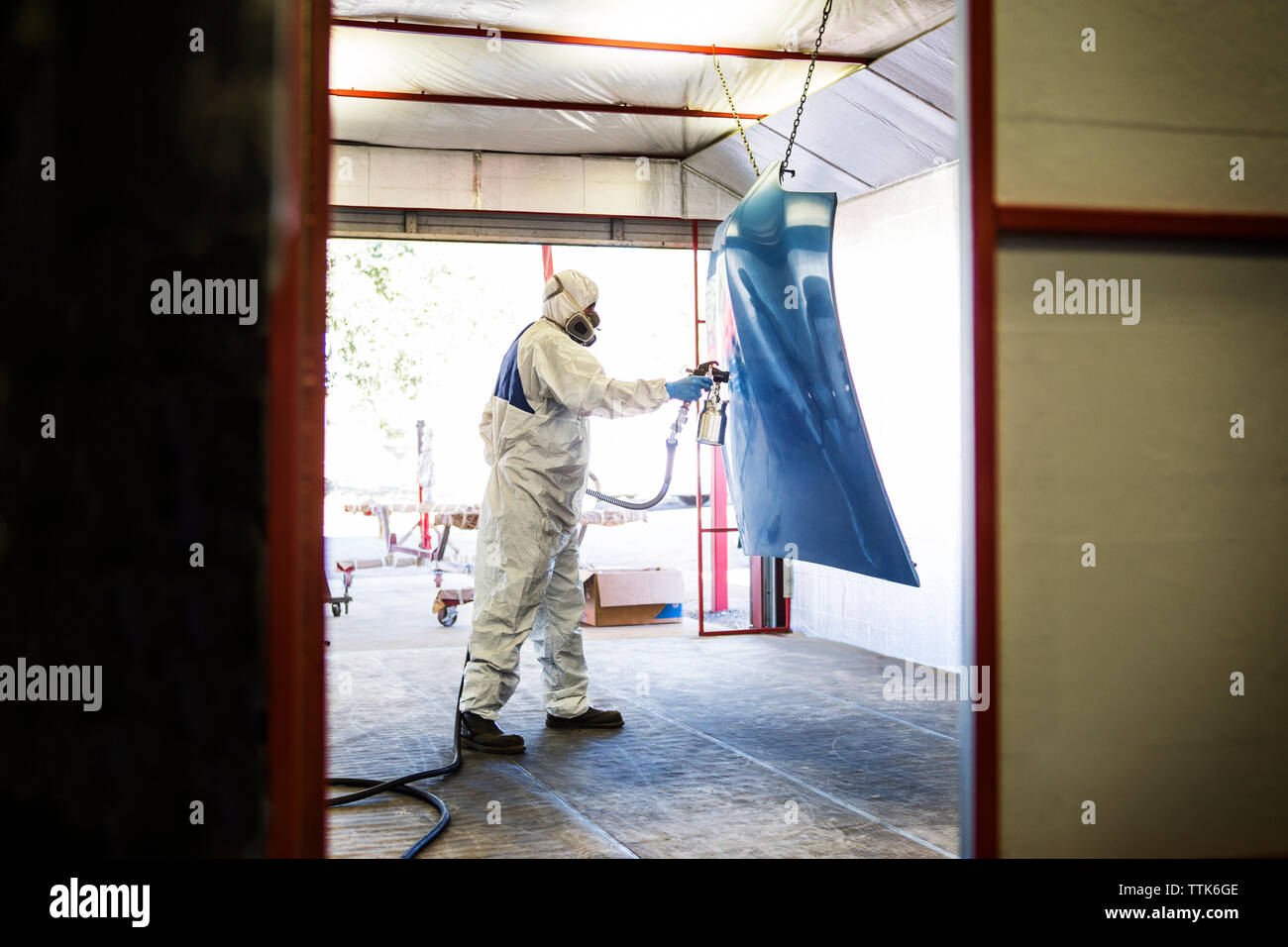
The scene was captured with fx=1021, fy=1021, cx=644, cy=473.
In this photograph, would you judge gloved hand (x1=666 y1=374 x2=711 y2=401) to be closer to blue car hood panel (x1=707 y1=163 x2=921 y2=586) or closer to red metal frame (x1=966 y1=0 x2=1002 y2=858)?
blue car hood panel (x1=707 y1=163 x2=921 y2=586)

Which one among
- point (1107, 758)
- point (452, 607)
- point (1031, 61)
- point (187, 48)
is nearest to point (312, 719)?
point (187, 48)

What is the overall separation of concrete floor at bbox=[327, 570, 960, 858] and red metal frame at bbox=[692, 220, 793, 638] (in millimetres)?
481

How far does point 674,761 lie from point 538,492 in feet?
3.47

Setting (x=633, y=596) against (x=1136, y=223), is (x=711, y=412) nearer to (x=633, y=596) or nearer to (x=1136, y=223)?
(x=1136, y=223)

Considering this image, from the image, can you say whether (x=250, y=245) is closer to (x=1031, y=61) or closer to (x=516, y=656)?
(x=1031, y=61)

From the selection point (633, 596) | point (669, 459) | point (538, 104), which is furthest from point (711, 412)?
point (633, 596)

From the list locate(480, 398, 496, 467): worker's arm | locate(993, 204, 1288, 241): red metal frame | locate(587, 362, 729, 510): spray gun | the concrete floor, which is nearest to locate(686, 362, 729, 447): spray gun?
locate(587, 362, 729, 510): spray gun

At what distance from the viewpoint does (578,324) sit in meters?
3.87

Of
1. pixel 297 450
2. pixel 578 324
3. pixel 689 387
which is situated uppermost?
pixel 578 324

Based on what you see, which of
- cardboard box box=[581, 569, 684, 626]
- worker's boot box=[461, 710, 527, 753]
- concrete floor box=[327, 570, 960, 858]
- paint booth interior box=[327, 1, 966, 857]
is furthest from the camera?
cardboard box box=[581, 569, 684, 626]

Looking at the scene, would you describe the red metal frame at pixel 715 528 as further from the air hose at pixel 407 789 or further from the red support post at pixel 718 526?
the air hose at pixel 407 789

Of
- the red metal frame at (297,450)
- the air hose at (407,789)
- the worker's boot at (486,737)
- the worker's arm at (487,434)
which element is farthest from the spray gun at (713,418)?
the red metal frame at (297,450)

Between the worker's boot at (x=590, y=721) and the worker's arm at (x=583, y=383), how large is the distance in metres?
1.16

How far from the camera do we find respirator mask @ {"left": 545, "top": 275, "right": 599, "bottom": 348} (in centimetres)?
386
